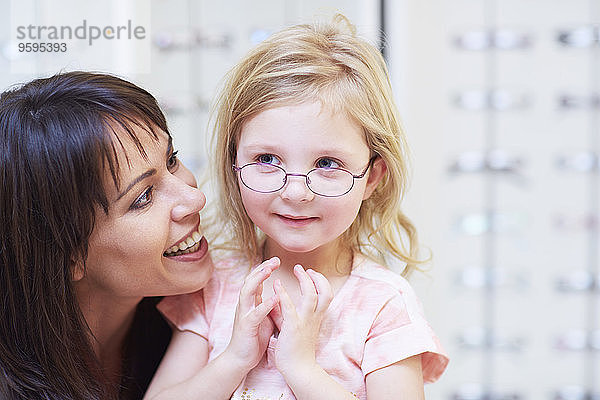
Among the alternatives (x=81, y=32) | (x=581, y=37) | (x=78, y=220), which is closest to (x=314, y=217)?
(x=78, y=220)

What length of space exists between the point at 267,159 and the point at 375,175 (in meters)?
0.20

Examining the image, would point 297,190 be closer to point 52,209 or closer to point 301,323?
point 301,323

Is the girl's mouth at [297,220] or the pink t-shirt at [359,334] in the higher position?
the girl's mouth at [297,220]

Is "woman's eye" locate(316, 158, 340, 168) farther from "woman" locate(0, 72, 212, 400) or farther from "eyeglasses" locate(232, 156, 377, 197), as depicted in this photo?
"woman" locate(0, 72, 212, 400)

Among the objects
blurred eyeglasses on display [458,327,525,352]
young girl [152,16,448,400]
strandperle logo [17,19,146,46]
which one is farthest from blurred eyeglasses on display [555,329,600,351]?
strandperle logo [17,19,146,46]

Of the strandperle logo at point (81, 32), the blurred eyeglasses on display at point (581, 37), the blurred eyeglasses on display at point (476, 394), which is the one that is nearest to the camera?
the strandperle logo at point (81, 32)

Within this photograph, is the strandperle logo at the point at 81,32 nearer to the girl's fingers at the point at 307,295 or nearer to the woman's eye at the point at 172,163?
the woman's eye at the point at 172,163

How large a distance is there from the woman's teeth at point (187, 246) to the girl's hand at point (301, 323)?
0.67 ft

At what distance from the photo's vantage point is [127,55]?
1.64m

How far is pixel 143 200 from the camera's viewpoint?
46.1 inches

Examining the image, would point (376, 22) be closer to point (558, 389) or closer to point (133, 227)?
point (133, 227)

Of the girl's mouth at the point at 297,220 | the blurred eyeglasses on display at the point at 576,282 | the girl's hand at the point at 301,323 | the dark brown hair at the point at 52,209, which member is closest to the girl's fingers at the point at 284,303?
the girl's hand at the point at 301,323

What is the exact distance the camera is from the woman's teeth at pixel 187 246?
1.22 metres

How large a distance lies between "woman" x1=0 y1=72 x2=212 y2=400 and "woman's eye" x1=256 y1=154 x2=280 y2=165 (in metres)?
0.17
